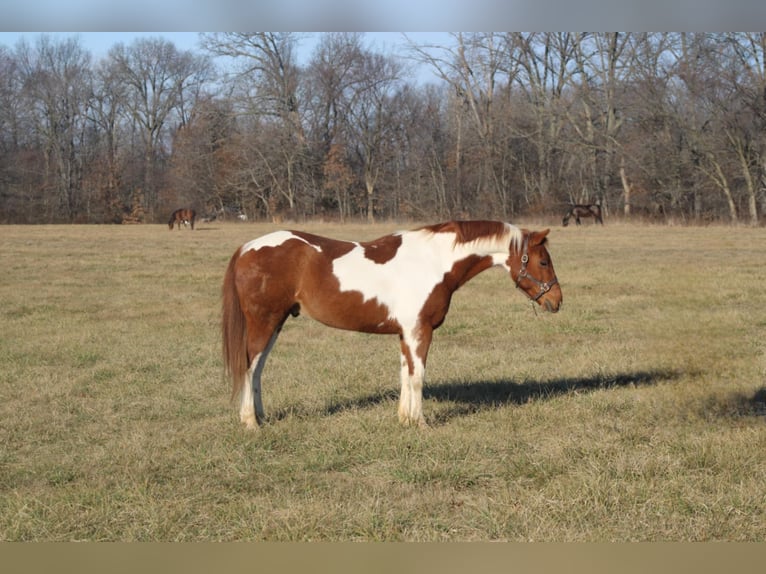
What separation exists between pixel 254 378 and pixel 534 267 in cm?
237

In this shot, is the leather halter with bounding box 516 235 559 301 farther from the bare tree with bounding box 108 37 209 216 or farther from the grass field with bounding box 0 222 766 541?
the bare tree with bounding box 108 37 209 216

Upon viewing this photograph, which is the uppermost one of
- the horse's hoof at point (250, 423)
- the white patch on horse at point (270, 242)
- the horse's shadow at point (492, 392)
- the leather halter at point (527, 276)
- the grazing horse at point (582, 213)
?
the grazing horse at point (582, 213)

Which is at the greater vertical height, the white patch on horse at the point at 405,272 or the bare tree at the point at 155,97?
the bare tree at the point at 155,97

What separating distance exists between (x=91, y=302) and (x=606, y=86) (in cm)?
2705

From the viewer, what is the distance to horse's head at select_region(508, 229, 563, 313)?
19.8 ft

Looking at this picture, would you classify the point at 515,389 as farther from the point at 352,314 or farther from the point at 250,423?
the point at 250,423

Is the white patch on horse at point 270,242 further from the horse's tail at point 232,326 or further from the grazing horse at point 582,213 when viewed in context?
the grazing horse at point 582,213

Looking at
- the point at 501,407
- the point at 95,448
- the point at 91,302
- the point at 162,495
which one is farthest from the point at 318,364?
the point at 91,302

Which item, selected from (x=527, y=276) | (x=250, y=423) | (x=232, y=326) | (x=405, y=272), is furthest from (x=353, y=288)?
(x=527, y=276)

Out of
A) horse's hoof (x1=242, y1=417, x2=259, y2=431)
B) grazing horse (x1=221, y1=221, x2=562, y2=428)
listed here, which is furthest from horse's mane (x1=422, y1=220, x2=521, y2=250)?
horse's hoof (x1=242, y1=417, x2=259, y2=431)

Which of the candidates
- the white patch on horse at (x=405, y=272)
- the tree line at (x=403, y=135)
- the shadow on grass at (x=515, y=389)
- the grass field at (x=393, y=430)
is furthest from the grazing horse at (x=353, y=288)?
the tree line at (x=403, y=135)

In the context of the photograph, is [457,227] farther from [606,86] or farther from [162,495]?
[606,86]

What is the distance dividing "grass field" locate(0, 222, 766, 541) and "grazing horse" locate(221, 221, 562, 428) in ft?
1.68

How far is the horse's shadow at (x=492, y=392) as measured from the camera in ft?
21.0
